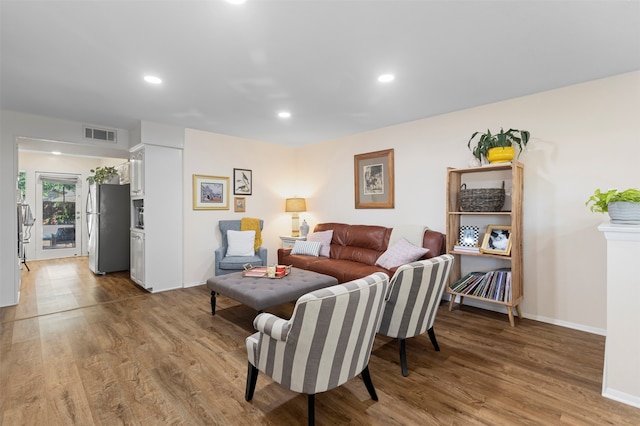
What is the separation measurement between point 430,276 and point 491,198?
164cm

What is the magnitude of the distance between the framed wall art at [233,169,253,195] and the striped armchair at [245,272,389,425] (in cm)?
381

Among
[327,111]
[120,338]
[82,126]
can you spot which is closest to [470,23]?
[327,111]

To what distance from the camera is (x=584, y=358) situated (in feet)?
8.13

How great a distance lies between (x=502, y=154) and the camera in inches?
125

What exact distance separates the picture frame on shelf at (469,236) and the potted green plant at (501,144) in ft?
2.71

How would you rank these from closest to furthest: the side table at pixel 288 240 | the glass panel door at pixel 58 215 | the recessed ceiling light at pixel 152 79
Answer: the recessed ceiling light at pixel 152 79, the side table at pixel 288 240, the glass panel door at pixel 58 215

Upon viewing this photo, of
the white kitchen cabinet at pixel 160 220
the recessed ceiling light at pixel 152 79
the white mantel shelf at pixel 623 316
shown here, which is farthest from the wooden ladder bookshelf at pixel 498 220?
the white kitchen cabinet at pixel 160 220

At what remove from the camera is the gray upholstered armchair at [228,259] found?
4.50 m

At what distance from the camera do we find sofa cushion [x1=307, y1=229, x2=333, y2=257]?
189 inches

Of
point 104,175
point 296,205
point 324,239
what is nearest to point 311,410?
point 324,239

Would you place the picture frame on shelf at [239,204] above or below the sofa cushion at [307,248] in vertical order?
above

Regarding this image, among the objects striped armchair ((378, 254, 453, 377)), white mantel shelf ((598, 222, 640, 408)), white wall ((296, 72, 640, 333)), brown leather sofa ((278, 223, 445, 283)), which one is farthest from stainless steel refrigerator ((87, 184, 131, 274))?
white mantel shelf ((598, 222, 640, 408))

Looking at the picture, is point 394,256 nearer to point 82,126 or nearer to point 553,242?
point 553,242

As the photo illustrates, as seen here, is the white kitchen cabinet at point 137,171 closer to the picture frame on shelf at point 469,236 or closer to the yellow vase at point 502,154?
the picture frame on shelf at point 469,236
